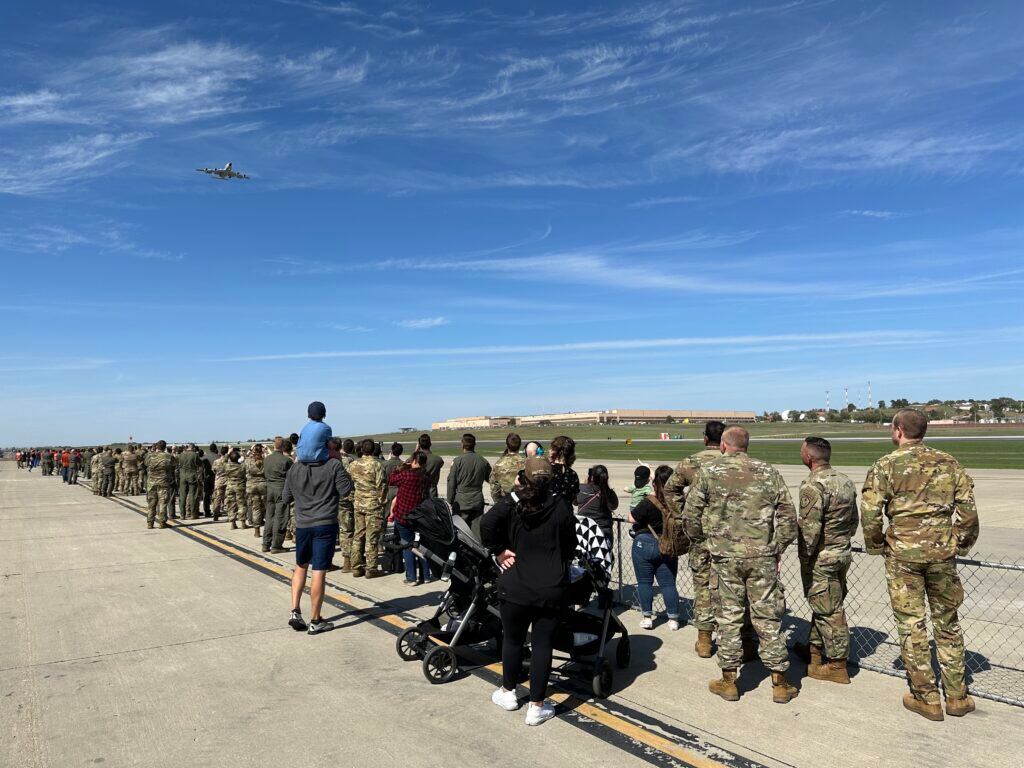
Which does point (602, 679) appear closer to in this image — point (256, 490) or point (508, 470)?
point (508, 470)

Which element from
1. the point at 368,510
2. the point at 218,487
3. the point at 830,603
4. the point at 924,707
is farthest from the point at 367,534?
the point at 218,487

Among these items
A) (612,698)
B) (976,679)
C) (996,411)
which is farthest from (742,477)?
(996,411)

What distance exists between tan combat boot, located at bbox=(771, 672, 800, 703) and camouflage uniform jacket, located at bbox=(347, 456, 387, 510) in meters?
5.84

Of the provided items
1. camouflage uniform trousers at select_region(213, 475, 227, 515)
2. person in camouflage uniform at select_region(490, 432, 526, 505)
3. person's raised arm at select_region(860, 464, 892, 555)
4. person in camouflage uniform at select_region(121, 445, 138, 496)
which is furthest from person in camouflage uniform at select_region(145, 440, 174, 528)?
person's raised arm at select_region(860, 464, 892, 555)

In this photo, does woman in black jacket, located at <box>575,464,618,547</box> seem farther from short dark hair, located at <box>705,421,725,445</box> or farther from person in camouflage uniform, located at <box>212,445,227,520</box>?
person in camouflage uniform, located at <box>212,445,227,520</box>

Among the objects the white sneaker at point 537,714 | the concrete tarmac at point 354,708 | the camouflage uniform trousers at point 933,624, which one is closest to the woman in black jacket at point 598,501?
the concrete tarmac at point 354,708

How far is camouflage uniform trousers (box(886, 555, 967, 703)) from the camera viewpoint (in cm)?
470

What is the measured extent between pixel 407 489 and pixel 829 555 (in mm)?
5334

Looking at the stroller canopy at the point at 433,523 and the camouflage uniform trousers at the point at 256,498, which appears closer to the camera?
the stroller canopy at the point at 433,523

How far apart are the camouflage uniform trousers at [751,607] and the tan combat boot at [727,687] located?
2.9 inches

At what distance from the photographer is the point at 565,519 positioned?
4.70m

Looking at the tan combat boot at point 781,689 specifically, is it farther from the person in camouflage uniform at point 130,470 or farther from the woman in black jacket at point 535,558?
the person in camouflage uniform at point 130,470

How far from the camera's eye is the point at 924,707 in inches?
185

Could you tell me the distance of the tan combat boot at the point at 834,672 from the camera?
5336 mm
